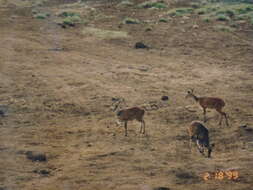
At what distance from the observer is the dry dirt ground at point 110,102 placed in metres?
17.7

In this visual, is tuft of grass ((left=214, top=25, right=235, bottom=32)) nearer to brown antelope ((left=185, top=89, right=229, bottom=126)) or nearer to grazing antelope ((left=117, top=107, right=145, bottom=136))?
brown antelope ((left=185, top=89, right=229, bottom=126))

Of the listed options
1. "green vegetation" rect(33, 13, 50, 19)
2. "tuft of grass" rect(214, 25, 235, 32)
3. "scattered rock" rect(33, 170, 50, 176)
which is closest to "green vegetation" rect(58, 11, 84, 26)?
"green vegetation" rect(33, 13, 50, 19)

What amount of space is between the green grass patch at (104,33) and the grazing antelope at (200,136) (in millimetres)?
17308

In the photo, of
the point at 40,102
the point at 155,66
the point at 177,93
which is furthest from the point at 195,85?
the point at 40,102

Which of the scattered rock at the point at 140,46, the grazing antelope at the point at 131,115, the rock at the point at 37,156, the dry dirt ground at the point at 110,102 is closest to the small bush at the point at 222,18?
the dry dirt ground at the point at 110,102

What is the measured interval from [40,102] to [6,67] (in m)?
5.09

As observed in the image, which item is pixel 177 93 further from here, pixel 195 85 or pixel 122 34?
pixel 122 34

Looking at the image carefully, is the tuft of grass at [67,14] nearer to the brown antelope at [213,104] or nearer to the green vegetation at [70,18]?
the green vegetation at [70,18]

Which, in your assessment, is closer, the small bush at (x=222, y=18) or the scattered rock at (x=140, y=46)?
the scattered rock at (x=140, y=46)

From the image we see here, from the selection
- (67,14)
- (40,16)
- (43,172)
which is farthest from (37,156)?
(67,14)

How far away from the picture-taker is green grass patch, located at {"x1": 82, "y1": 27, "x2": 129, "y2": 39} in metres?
36.8
